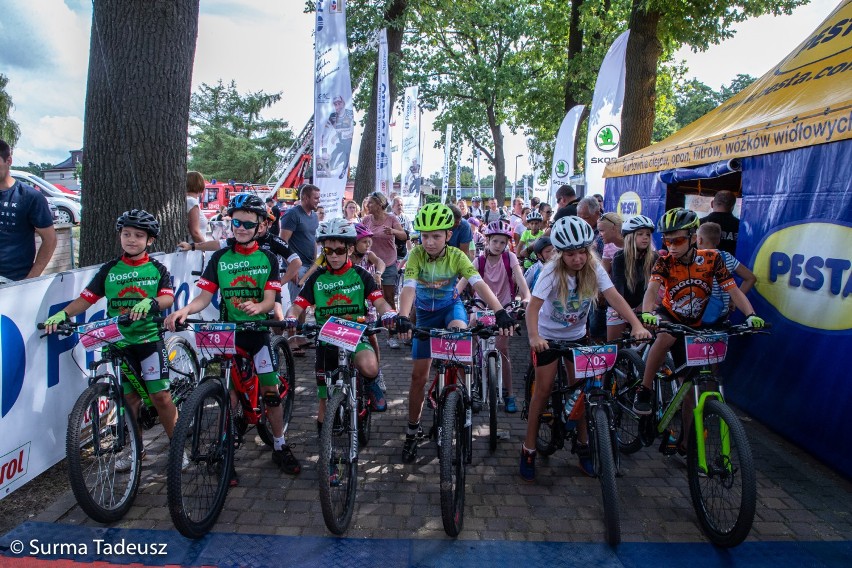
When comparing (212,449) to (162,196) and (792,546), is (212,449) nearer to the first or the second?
(162,196)

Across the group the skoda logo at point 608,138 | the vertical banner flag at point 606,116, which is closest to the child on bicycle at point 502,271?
the vertical banner flag at point 606,116

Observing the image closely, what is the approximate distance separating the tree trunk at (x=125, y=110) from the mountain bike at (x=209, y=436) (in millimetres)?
2575

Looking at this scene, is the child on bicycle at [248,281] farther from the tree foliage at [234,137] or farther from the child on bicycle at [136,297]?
the tree foliage at [234,137]

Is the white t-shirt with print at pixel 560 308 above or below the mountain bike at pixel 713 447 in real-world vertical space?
above

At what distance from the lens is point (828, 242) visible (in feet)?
16.3

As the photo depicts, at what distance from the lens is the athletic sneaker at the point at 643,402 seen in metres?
4.59

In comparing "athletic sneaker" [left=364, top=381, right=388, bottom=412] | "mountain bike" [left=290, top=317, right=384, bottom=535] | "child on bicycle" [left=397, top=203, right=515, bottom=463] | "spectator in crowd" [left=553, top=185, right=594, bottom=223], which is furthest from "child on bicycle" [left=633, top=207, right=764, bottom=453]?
"spectator in crowd" [left=553, top=185, right=594, bottom=223]

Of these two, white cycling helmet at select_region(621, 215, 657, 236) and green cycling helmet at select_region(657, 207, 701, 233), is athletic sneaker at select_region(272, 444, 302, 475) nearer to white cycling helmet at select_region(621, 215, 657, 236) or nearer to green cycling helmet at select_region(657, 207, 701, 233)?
green cycling helmet at select_region(657, 207, 701, 233)

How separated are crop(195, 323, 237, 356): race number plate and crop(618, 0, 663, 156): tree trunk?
36.9ft

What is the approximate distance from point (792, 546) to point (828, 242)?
9.13 ft

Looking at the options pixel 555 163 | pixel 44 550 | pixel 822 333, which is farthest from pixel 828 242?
pixel 555 163

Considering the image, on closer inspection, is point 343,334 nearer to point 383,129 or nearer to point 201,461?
point 201,461

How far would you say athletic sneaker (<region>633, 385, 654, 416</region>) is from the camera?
181 inches

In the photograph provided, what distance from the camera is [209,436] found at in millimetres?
3670
